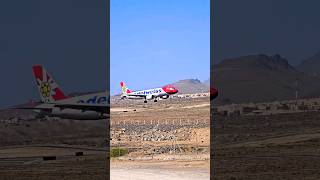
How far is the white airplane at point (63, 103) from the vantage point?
46.8m

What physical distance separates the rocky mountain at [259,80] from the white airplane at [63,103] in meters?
38.0

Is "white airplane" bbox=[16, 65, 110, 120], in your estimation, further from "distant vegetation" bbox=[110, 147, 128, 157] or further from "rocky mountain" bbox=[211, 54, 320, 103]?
"rocky mountain" bbox=[211, 54, 320, 103]

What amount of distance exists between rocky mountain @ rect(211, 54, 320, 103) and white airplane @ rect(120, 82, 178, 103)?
10.7 meters

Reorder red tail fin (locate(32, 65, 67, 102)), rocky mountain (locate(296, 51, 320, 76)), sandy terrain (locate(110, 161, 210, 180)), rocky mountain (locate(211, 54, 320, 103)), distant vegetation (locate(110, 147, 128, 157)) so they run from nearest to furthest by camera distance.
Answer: sandy terrain (locate(110, 161, 210, 180)) → distant vegetation (locate(110, 147, 128, 157)) → red tail fin (locate(32, 65, 67, 102)) → rocky mountain (locate(296, 51, 320, 76)) → rocky mountain (locate(211, 54, 320, 103))

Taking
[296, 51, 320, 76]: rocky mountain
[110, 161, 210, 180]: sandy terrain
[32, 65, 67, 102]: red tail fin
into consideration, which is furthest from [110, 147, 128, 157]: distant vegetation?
[296, 51, 320, 76]: rocky mountain

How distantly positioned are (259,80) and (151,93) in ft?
78.7

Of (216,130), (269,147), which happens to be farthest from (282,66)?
(269,147)

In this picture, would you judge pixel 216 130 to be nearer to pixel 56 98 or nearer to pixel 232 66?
pixel 56 98

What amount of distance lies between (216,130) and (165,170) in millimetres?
24956

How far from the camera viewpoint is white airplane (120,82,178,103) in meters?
108

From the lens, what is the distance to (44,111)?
1966 inches

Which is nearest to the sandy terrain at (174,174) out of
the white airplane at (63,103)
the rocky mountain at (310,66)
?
the white airplane at (63,103)

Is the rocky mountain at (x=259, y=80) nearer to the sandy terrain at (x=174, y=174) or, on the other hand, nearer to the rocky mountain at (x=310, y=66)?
the rocky mountain at (x=310, y=66)

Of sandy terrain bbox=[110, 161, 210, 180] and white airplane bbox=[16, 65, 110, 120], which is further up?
white airplane bbox=[16, 65, 110, 120]
